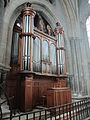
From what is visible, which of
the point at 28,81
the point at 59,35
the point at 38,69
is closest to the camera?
the point at 28,81

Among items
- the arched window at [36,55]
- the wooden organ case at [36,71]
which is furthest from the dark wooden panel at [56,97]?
the arched window at [36,55]

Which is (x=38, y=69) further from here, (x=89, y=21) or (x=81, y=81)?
(x=89, y=21)

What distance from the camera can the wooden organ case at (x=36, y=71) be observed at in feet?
18.6

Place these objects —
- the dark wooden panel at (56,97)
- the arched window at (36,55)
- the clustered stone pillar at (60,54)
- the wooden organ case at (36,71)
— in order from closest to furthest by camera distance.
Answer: the dark wooden panel at (56,97), the wooden organ case at (36,71), the arched window at (36,55), the clustered stone pillar at (60,54)

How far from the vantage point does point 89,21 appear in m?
14.3

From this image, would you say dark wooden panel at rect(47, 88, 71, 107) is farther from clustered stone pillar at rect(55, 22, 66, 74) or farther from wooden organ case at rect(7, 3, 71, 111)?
clustered stone pillar at rect(55, 22, 66, 74)

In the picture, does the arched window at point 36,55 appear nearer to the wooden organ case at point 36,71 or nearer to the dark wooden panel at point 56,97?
the wooden organ case at point 36,71

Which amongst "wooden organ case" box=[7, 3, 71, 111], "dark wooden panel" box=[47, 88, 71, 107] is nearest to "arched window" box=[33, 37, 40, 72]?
"wooden organ case" box=[7, 3, 71, 111]

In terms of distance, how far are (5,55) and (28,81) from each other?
183 centimetres

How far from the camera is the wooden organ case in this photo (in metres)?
5.66

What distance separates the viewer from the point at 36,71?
683 centimetres

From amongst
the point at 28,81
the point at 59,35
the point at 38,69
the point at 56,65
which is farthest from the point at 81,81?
the point at 28,81

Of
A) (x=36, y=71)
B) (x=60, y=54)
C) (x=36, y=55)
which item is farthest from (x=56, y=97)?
(x=60, y=54)

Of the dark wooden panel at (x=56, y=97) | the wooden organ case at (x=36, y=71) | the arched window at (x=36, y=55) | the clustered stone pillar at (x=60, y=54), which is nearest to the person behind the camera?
the dark wooden panel at (x=56, y=97)
